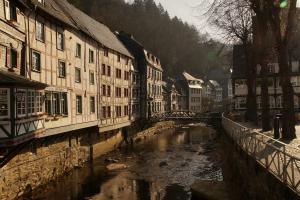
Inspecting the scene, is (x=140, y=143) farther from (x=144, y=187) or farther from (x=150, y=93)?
(x=144, y=187)

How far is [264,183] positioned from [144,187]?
12009 millimetres

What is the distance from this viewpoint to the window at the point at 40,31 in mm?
22922

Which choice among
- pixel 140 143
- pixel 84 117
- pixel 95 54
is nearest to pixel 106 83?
pixel 95 54

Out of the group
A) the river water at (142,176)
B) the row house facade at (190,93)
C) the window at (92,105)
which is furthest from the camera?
the row house facade at (190,93)

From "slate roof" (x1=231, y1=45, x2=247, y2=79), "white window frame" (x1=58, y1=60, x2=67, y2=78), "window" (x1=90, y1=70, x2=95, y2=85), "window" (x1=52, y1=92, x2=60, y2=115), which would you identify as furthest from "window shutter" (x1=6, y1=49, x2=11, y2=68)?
"slate roof" (x1=231, y1=45, x2=247, y2=79)

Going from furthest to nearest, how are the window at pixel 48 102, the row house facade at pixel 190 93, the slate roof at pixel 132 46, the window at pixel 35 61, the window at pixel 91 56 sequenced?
the row house facade at pixel 190 93 < the slate roof at pixel 132 46 < the window at pixel 91 56 < the window at pixel 48 102 < the window at pixel 35 61

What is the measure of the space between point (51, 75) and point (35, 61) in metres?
2.02

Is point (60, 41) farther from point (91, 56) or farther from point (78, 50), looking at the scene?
point (91, 56)

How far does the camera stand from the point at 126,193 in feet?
72.7

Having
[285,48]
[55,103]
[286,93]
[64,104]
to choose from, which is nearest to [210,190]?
[286,93]

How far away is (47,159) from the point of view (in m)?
24.1

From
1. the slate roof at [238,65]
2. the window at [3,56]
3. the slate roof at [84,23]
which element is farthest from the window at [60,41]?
the slate roof at [238,65]

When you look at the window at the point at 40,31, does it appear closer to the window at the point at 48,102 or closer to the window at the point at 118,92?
the window at the point at 48,102

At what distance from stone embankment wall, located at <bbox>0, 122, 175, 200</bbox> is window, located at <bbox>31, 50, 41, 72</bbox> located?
182 inches
